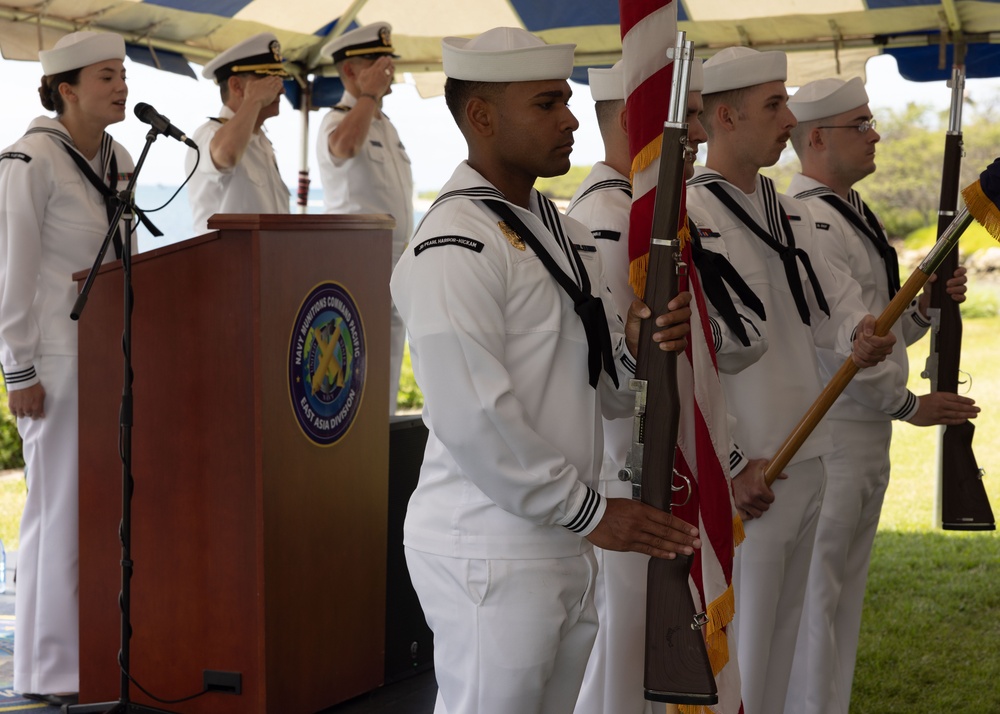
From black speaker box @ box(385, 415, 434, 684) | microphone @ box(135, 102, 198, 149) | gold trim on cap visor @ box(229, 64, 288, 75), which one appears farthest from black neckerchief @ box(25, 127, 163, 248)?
gold trim on cap visor @ box(229, 64, 288, 75)

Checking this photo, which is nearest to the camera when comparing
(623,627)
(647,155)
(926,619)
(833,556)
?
(647,155)

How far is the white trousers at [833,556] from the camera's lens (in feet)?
11.4

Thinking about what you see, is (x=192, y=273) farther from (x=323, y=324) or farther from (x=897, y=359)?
(x=897, y=359)

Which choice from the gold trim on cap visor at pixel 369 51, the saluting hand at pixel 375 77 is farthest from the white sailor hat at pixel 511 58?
the gold trim on cap visor at pixel 369 51

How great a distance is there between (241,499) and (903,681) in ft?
8.68

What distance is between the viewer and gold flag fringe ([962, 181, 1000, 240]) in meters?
2.69

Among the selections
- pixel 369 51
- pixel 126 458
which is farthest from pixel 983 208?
pixel 369 51

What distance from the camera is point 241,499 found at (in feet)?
10.4

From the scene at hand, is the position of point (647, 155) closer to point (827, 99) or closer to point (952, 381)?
point (827, 99)

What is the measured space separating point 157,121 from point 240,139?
1.81 m

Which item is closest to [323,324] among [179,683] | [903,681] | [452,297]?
[179,683]

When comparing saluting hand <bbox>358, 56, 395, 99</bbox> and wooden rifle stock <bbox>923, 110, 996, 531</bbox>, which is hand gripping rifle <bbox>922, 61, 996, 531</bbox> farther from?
saluting hand <bbox>358, 56, 395, 99</bbox>

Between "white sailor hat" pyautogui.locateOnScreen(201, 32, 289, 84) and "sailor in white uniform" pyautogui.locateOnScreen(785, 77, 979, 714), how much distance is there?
8.20 ft

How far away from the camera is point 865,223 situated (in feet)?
12.2
